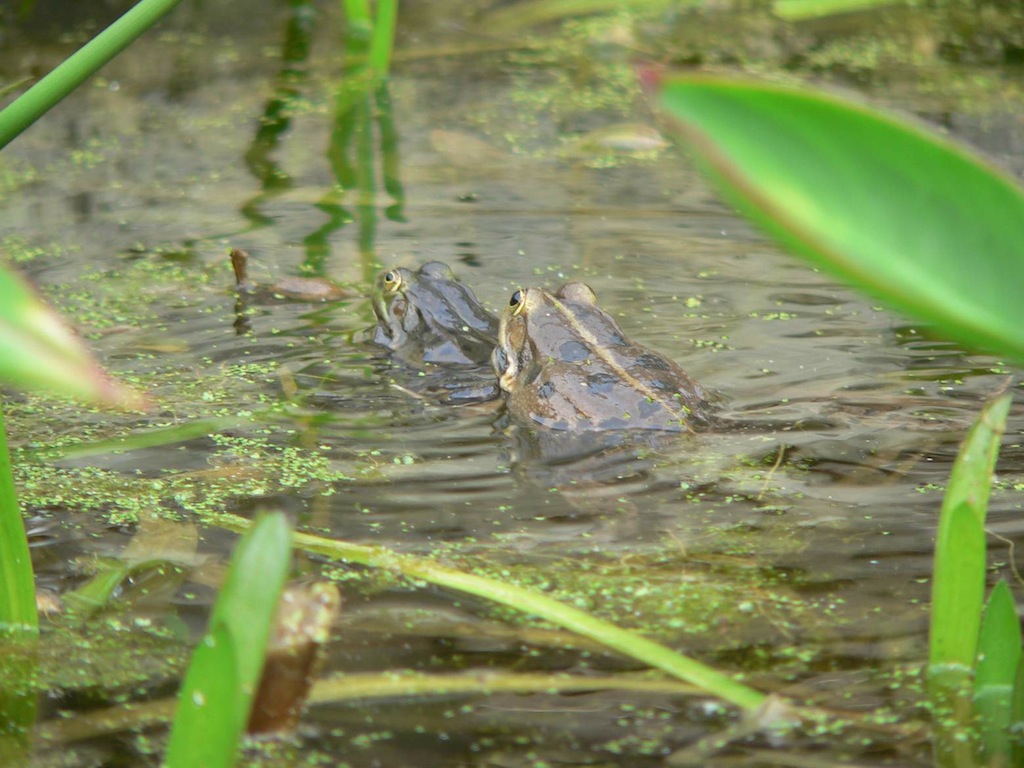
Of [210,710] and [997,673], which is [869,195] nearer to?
[210,710]

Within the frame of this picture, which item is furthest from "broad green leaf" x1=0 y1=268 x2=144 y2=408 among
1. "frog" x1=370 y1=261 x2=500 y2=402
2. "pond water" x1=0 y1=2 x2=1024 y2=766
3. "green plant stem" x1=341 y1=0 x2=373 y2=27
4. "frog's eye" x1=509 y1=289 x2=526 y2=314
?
"green plant stem" x1=341 y1=0 x2=373 y2=27

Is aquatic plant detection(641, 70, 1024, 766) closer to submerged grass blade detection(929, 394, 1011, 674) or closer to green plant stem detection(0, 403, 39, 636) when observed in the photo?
submerged grass blade detection(929, 394, 1011, 674)

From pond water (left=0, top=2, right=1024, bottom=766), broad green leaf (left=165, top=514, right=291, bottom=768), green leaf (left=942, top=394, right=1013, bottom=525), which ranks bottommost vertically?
pond water (left=0, top=2, right=1024, bottom=766)

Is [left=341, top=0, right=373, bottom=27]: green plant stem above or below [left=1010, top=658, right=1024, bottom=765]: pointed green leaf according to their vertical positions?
above

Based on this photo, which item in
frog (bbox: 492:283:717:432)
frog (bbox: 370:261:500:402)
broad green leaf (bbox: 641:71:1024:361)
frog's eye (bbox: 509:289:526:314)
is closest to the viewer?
broad green leaf (bbox: 641:71:1024:361)

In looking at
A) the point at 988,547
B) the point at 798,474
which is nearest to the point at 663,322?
the point at 798,474
